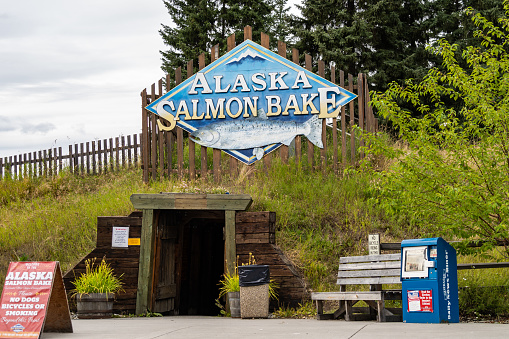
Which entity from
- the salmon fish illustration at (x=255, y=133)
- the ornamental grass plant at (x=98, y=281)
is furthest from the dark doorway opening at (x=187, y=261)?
the salmon fish illustration at (x=255, y=133)

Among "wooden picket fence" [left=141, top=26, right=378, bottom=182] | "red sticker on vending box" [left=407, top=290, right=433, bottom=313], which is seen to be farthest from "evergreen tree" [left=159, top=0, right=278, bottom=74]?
"red sticker on vending box" [left=407, top=290, right=433, bottom=313]

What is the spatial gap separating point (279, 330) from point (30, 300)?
3.13m

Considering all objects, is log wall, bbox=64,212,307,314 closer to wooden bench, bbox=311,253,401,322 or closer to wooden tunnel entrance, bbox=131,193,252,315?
wooden tunnel entrance, bbox=131,193,252,315

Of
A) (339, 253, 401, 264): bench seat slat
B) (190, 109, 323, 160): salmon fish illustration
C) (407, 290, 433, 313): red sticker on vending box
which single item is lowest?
(407, 290, 433, 313): red sticker on vending box

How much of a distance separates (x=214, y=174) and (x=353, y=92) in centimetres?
393

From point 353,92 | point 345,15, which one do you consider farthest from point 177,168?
point 345,15

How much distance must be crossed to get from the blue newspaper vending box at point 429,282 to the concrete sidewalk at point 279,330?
12.3 inches

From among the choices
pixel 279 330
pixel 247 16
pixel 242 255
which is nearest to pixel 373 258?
pixel 279 330

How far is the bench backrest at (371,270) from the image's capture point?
8875 mm

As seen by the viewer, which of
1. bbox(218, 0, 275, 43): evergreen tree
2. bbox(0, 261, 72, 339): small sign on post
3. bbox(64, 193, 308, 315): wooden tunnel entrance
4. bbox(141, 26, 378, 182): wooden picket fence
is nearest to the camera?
bbox(0, 261, 72, 339): small sign on post

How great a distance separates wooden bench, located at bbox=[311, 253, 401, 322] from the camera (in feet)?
27.9

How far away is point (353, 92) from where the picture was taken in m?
13.9

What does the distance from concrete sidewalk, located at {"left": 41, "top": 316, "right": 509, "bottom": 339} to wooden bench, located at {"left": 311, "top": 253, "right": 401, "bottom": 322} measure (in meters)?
0.35

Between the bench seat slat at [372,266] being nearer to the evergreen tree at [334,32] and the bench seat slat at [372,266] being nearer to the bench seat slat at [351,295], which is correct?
the bench seat slat at [351,295]
